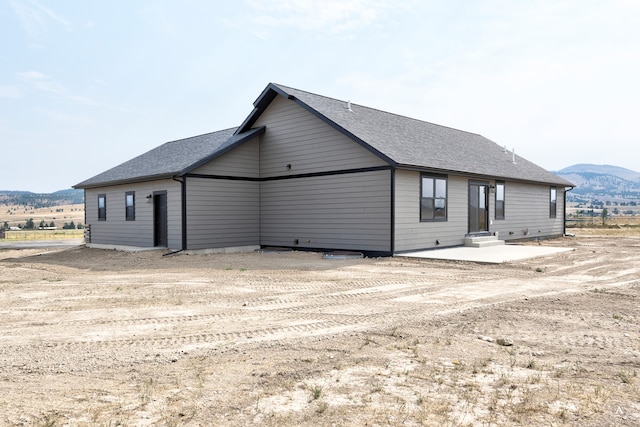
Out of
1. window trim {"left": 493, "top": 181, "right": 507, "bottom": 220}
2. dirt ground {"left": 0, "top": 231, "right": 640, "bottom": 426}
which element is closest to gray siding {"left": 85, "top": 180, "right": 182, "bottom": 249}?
dirt ground {"left": 0, "top": 231, "right": 640, "bottom": 426}

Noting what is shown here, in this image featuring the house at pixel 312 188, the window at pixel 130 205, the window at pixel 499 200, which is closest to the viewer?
the house at pixel 312 188

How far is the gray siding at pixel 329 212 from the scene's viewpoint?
16.0 meters

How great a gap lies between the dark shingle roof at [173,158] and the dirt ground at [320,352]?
778cm

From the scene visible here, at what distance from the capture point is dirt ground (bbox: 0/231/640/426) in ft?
12.8

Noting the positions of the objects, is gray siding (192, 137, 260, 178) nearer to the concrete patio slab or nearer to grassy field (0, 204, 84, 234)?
the concrete patio slab

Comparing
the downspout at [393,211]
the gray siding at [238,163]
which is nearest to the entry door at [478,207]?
the downspout at [393,211]

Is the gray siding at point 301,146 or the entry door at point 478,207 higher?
→ the gray siding at point 301,146

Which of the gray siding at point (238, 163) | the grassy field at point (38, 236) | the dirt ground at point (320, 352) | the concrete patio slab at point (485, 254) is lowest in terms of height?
the grassy field at point (38, 236)

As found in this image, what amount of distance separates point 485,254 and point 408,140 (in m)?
5.31

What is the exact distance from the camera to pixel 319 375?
4.71 m

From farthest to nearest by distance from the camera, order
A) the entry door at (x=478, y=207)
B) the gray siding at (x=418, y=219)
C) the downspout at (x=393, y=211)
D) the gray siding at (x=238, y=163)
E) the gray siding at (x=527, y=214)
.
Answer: the gray siding at (x=527, y=214) → the entry door at (x=478, y=207) → the gray siding at (x=238, y=163) → the gray siding at (x=418, y=219) → the downspout at (x=393, y=211)

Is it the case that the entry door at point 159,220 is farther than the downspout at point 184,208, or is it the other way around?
the entry door at point 159,220

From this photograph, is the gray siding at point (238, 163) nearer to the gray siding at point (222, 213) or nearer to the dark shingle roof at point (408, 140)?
the gray siding at point (222, 213)

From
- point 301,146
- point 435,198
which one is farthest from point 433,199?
point 301,146
